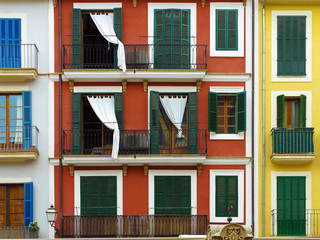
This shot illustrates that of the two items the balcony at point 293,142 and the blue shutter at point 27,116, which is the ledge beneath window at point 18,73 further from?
the balcony at point 293,142

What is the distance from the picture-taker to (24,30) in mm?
25312

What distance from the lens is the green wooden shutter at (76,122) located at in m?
24.8

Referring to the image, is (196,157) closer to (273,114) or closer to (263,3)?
(273,114)

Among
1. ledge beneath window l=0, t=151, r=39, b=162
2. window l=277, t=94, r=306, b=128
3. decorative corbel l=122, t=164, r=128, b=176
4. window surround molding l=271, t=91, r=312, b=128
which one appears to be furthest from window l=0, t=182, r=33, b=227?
window l=277, t=94, r=306, b=128

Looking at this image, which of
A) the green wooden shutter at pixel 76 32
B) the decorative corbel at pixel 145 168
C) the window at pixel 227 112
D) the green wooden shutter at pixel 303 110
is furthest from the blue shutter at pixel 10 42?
the green wooden shutter at pixel 303 110

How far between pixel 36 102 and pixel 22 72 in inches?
53.3

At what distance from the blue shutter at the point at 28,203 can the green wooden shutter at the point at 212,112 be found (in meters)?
7.27

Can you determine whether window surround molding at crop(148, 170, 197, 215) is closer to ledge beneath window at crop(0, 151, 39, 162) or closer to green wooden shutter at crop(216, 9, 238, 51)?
ledge beneath window at crop(0, 151, 39, 162)

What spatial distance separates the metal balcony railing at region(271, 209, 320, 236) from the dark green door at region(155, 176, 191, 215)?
11.1ft

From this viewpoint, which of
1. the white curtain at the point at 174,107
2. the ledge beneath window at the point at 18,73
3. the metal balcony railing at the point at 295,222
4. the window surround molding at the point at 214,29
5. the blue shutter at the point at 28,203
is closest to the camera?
the ledge beneath window at the point at 18,73

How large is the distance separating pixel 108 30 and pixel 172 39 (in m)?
2.49

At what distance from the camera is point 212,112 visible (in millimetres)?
25078

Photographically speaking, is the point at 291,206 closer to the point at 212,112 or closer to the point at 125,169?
the point at 212,112

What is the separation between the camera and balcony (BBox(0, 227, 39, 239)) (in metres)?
24.6
